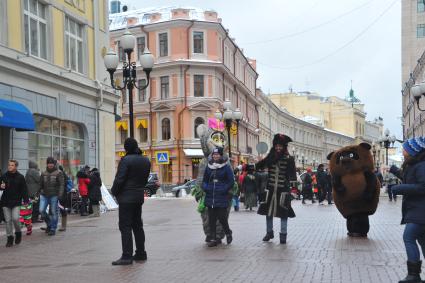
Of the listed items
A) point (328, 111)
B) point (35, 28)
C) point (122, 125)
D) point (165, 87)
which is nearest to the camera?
point (35, 28)

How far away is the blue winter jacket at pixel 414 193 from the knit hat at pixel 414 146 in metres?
0.14

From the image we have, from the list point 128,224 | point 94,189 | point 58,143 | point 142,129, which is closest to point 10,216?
point 128,224

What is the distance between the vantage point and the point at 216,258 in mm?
9492

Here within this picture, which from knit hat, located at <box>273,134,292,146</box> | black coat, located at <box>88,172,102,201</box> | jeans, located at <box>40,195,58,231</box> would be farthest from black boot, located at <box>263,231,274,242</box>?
black coat, located at <box>88,172,102,201</box>

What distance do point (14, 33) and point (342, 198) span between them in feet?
37.5

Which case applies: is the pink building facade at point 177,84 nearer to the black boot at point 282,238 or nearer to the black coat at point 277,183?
the black coat at point 277,183


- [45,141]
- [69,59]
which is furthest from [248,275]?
[69,59]

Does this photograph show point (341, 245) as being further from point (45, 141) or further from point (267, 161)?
point (45, 141)

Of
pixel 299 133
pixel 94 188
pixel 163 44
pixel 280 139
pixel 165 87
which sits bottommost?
pixel 94 188

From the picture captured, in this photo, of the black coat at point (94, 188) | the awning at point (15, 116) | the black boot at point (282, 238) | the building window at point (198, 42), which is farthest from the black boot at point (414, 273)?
the building window at point (198, 42)

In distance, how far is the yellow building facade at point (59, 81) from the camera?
18938 millimetres

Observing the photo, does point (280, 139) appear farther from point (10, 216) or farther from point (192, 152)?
point (192, 152)

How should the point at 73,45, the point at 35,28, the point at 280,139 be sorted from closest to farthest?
the point at 280,139 < the point at 35,28 < the point at 73,45

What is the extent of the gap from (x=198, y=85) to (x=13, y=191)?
42.1 m
